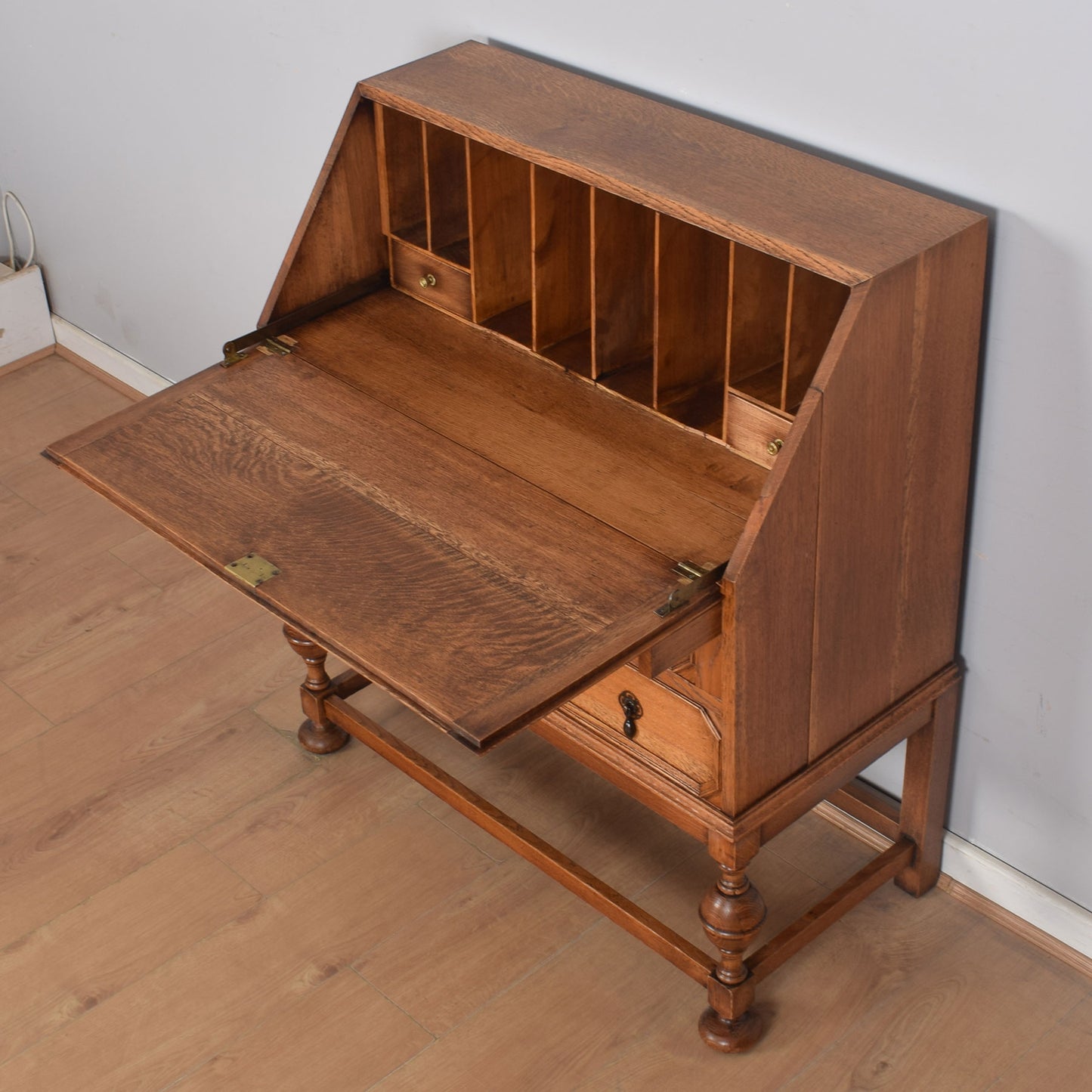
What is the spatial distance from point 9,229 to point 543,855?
8.05 ft

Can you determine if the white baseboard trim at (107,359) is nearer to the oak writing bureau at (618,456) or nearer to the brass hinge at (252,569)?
the oak writing bureau at (618,456)

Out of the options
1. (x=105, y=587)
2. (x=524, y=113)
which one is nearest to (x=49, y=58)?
(x=105, y=587)

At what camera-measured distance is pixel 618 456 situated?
6.34 ft

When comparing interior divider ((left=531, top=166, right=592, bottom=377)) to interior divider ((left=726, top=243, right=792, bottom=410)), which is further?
interior divider ((left=531, top=166, right=592, bottom=377))

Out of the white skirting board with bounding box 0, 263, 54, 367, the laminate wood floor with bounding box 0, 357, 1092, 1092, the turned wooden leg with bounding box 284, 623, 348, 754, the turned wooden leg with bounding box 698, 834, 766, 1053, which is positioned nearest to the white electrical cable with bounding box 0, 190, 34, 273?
the white skirting board with bounding box 0, 263, 54, 367

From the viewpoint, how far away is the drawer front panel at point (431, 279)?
2.22 meters

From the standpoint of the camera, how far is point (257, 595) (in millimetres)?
1707

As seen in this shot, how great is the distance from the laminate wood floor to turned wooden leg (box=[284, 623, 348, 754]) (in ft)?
0.13

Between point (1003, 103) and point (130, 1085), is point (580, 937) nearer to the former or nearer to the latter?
point (130, 1085)

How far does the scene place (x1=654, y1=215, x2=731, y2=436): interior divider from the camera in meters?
1.93

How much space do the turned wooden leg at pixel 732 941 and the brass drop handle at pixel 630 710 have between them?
18 cm

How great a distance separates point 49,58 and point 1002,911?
2.66 m

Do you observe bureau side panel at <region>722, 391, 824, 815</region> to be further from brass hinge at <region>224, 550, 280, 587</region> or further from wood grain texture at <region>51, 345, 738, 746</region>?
brass hinge at <region>224, 550, 280, 587</region>

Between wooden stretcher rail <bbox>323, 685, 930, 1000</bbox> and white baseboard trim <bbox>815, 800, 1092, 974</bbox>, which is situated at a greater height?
wooden stretcher rail <bbox>323, 685, 930, 1000</bbox>
